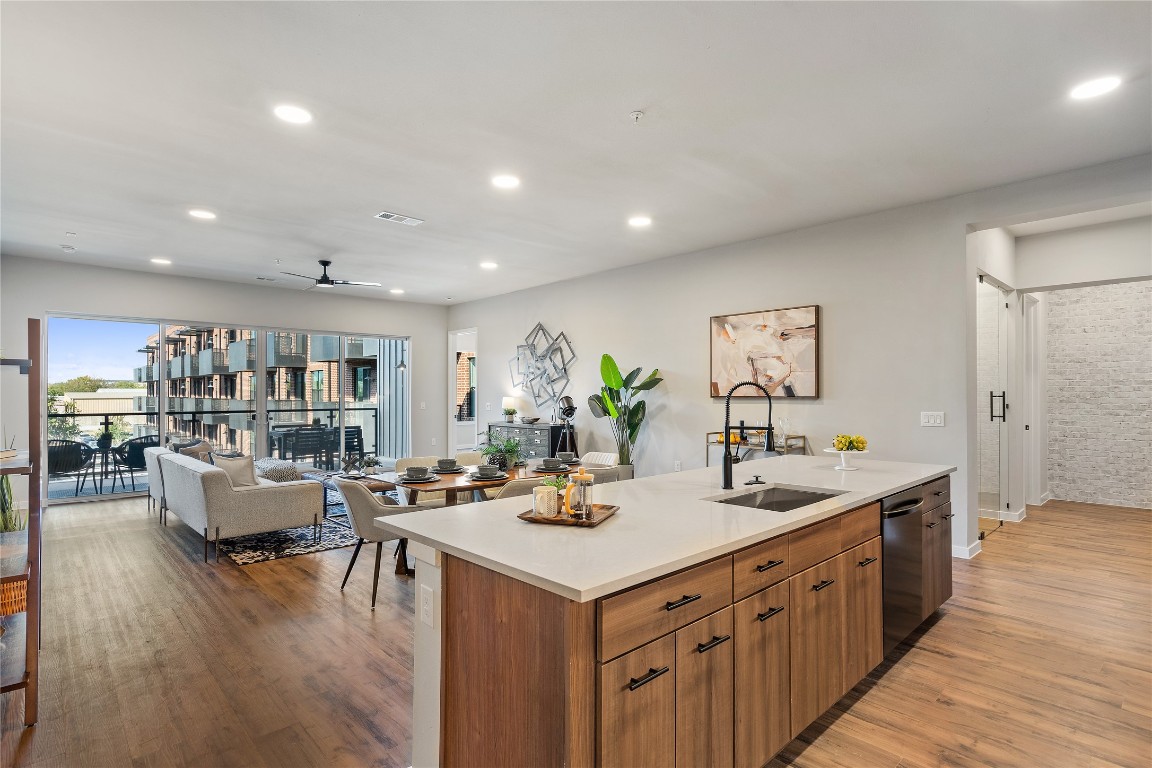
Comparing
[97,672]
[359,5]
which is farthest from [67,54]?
[97,672]

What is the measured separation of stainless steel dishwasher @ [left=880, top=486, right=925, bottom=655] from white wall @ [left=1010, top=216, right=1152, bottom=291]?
3819 millimetres

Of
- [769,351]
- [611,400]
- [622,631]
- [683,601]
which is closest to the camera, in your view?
[622,631]

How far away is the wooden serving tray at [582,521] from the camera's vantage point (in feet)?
6.24

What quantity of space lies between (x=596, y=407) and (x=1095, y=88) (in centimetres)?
512

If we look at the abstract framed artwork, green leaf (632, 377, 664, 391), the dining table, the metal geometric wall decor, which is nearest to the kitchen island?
the dining table

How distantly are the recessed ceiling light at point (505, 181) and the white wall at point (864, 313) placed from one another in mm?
2644

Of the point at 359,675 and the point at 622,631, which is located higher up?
the point at 622,631

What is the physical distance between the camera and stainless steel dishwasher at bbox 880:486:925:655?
2.62 metres

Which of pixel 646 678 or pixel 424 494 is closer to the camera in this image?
pixel 646 678

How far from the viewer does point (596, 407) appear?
23.3 ft

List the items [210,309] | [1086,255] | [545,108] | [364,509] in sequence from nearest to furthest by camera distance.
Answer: [545,108] → [364,509] → [1086,255] → [210,309]

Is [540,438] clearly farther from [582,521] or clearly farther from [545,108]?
[582,521]

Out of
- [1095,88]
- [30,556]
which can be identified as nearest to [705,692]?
[30,556]

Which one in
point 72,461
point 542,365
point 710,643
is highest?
point 542,365
